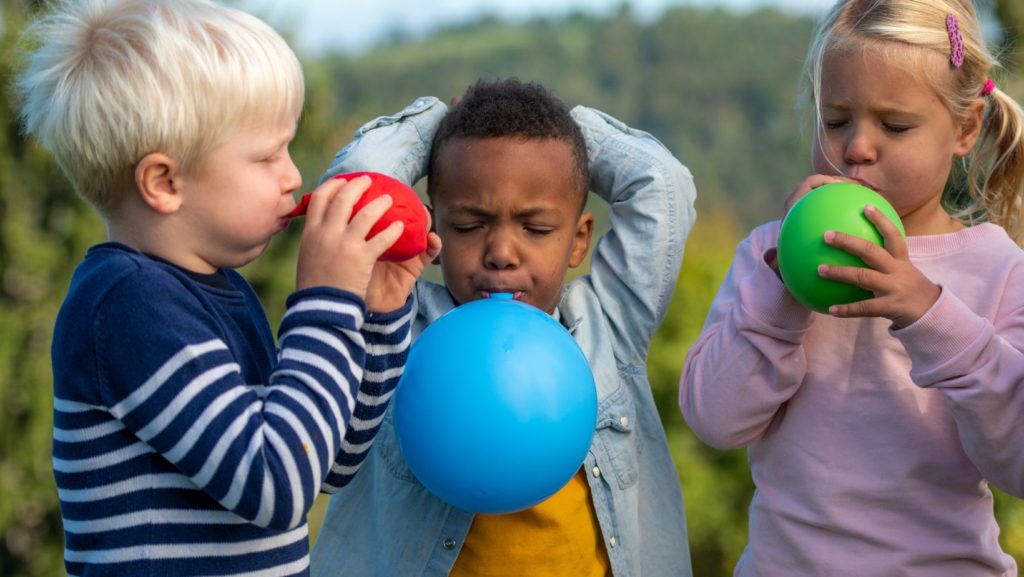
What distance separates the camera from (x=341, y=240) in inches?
104

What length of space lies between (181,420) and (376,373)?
2.01ft

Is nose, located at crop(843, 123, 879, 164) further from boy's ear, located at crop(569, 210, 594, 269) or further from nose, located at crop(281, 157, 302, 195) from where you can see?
nose, located at crop(281, 157, 302, 195)

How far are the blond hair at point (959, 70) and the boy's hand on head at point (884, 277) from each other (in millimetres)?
543

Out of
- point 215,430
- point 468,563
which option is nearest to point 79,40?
point 215,430

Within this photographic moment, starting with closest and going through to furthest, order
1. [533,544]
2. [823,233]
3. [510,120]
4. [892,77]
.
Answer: [823,233] → [892,77] → [533,544] → [510,120]

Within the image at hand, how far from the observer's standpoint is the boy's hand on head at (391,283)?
290cm

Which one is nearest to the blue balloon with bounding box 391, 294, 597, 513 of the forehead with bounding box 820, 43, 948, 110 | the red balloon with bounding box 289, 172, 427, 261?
the red balloon with bounding box 289, 172, 427, 261

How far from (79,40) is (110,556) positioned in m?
1.15

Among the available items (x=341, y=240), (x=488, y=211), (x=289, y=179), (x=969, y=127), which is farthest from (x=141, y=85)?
(x=969, y=127)

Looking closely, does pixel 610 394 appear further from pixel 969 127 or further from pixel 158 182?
pixel 158 182

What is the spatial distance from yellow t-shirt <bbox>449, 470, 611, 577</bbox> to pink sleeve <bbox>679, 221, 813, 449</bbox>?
0.47m

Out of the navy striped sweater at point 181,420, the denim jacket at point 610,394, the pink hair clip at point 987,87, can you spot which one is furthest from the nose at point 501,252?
the pink hair clip at point 987,87

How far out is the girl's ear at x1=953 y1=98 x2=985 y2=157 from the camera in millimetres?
3248

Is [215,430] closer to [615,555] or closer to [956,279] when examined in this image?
[615,555]
